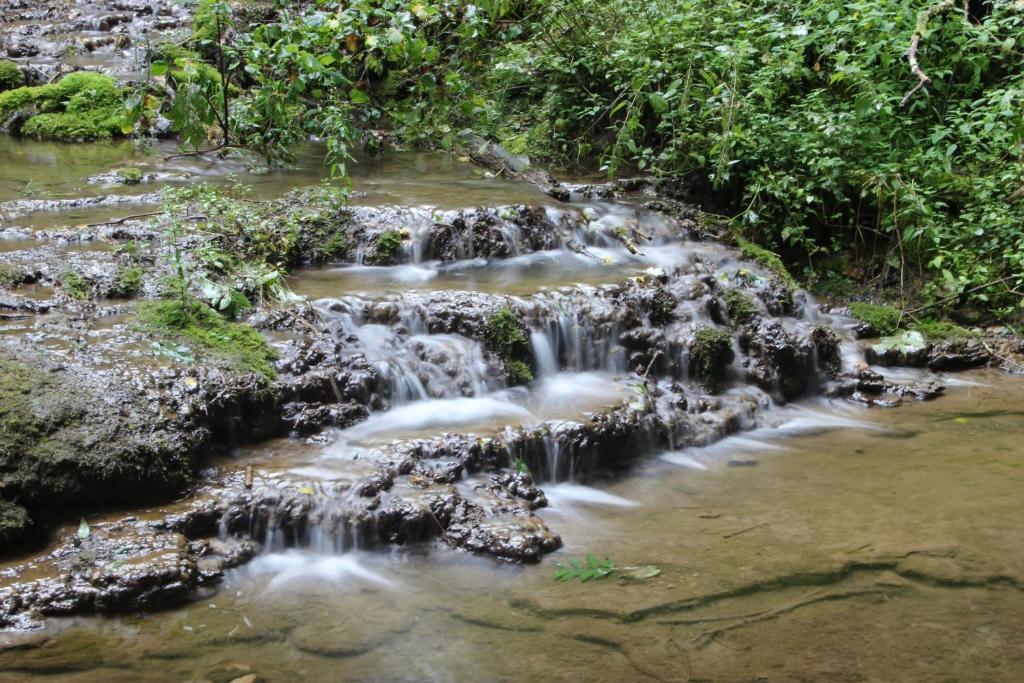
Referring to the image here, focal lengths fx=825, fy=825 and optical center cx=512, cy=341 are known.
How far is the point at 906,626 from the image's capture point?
334 centimetres

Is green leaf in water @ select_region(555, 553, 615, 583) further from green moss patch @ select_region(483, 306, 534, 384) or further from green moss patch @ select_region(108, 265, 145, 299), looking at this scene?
green moss patch @ select_region(108, 265, 145, 299)

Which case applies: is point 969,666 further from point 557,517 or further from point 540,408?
point 540,408

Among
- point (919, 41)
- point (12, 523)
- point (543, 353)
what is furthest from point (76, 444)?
point (919, 41)

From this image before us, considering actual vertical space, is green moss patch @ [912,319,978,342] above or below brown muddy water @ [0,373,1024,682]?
above

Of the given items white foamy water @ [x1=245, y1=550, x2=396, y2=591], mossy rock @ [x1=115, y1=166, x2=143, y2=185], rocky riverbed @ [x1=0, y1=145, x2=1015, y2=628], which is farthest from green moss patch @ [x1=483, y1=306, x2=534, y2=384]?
mossy rock @ [x1=115, y1=166, x2=143, y2=185]

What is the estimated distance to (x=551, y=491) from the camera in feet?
16.0

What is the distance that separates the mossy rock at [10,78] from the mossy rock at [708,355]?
413 inches

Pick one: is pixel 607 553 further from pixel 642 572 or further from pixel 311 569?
pixel 311 569

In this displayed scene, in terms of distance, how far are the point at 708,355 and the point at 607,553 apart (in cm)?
253

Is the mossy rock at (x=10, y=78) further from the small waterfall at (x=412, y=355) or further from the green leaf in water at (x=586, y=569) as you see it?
the green leaf in water at (x=586, y=569)

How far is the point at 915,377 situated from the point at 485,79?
684 cm

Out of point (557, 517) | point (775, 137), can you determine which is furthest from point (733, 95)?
point (557, 517)

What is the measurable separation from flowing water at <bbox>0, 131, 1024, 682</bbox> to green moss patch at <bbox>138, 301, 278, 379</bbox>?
54 cm

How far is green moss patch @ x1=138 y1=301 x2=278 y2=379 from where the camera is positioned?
489cm
